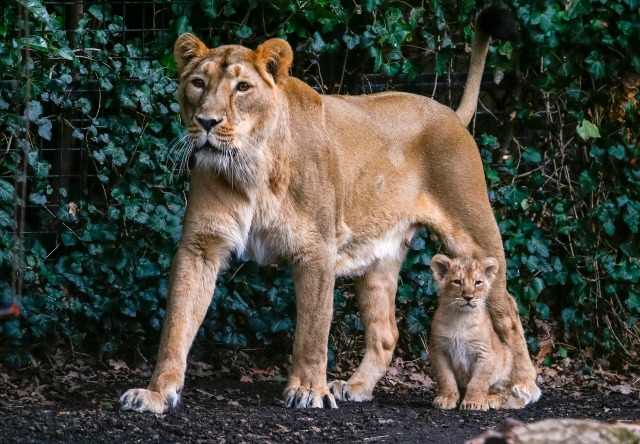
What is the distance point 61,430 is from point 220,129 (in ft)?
5.17

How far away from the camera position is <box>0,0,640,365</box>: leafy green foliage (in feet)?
21.7

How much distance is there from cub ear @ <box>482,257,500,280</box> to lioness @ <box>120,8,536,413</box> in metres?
0.21

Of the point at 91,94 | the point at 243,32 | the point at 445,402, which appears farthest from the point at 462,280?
the point at 91,94

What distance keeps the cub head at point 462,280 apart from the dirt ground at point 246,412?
0.59 meters

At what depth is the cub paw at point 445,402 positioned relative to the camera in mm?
5867

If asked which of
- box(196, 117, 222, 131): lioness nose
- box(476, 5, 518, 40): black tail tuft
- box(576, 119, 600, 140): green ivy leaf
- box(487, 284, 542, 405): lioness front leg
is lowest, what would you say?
box(487, 284, 542, 405): lioness front leg

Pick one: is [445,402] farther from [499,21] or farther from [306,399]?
[499,21]

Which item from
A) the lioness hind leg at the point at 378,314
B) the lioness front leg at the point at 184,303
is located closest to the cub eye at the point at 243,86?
the lioness front leg at the point at 184,303

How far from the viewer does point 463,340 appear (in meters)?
6.04

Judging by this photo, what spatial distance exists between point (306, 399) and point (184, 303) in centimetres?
75

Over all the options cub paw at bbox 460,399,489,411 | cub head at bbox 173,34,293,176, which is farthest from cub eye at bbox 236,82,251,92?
cub paw at bbox 460,399,489,411

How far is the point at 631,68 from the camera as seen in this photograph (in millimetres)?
7754

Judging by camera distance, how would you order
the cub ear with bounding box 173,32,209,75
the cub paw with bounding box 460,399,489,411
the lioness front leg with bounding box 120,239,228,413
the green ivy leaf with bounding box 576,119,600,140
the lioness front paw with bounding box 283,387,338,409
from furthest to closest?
the green ivy leaf with bounding box 576,119,600,140, the cub paw with bounding box 460,399,489,411, the cub ear with bounding box 173,32,209,75, the lioness front paw with bounding box 283,387,338,409, the lioness front leg with bounding box 120,239,228,413

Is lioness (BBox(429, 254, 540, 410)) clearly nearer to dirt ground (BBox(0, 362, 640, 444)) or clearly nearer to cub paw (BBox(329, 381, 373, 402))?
dirt ground (BBox(0, 362, 640, 444))
